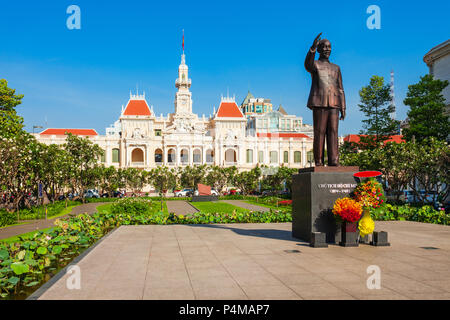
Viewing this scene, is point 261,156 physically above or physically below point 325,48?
below

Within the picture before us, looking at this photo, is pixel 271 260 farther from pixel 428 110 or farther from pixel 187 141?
pixel 187 141

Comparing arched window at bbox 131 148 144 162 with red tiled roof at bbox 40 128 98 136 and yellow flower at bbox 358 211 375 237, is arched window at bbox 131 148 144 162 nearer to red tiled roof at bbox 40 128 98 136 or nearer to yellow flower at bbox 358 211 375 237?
red tiled roof at bbox 40 128 98 136

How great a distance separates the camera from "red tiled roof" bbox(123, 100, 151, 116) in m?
75.3

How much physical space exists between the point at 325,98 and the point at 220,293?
715 centimetres

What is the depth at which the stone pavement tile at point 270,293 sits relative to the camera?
18.3ft

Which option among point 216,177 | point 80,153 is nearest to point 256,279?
point 80,153

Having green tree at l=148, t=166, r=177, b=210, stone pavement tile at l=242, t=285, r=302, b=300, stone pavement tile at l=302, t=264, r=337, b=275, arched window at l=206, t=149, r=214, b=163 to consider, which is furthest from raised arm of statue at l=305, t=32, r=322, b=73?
arched window at l=206, t=149, r=214, b=163

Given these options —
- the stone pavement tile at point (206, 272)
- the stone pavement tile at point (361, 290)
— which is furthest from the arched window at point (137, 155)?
the stone pavement tile at point (361, 290)

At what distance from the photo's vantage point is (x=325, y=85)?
11055 mm

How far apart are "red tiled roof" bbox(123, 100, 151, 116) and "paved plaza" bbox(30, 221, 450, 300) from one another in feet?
217

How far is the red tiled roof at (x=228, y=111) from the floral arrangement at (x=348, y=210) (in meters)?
68.7
